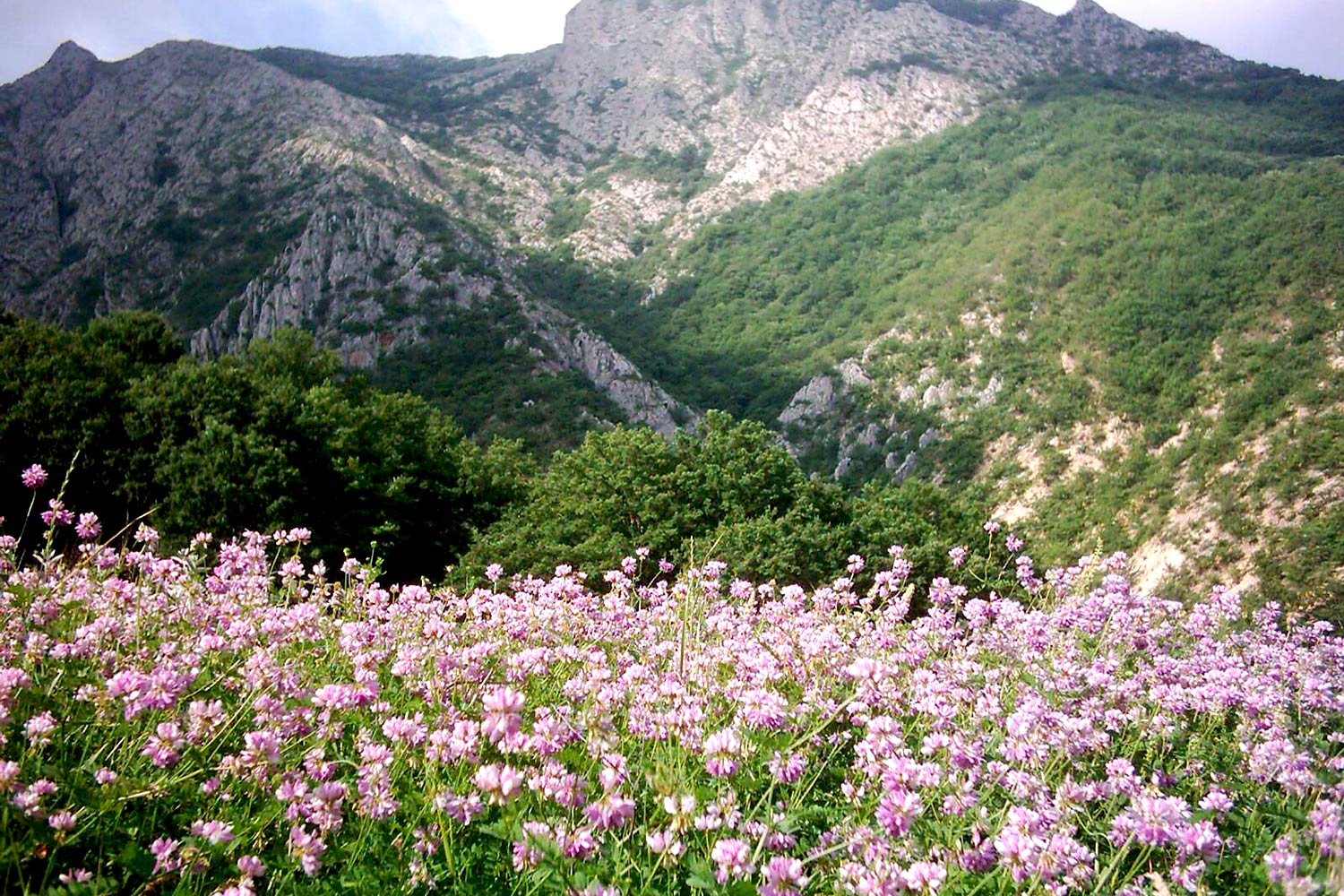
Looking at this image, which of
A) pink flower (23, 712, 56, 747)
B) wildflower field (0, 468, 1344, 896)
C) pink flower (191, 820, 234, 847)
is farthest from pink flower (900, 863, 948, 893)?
pink flower (23, 712, 56, 747)

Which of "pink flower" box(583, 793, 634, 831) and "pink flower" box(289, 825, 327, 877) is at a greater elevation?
"pink flower" box(583, 793, 634, 831)

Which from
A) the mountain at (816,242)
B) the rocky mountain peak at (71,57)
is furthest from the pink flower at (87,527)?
the rocky mountain peak at (71,57)

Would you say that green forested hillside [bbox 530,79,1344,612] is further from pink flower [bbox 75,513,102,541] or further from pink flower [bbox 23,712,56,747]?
pink flower [bbox 23,712,56,747]

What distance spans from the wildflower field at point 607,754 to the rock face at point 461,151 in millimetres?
61103

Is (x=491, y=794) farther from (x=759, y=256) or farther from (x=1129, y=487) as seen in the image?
(x=759, y=256)

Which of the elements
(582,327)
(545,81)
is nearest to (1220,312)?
(582,327)

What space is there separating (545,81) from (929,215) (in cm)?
8259

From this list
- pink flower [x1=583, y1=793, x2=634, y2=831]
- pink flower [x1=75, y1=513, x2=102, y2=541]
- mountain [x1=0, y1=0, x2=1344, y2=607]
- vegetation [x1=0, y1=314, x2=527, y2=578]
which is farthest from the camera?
mountain [x1=0, y1=0, x2=1344, y2=607]

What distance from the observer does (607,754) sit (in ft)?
9.14

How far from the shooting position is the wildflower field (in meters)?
2.38

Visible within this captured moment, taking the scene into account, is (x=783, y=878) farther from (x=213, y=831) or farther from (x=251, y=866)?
(x=213, y=831)

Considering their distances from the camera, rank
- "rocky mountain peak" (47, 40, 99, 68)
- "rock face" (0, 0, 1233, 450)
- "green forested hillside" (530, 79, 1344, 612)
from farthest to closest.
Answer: "rocky mountain peak" (47, 40, 99, 68), "rock face" (0, 0, 1233, 450), "green forested hillside" (530, 79, 1344, 612)

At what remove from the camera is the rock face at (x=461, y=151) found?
75688 mm

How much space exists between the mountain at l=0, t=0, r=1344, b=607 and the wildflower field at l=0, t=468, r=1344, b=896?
39.9 meters
